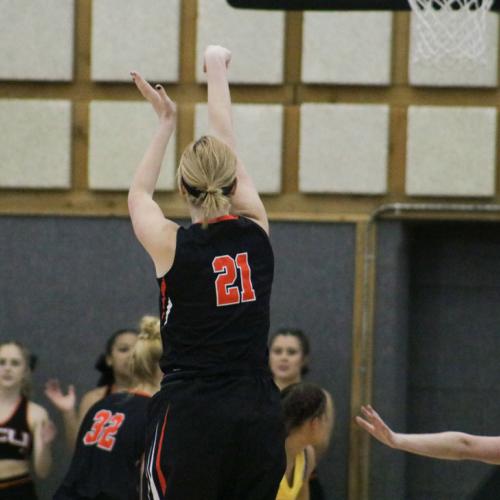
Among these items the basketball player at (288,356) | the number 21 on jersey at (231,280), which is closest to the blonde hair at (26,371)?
the basketball player at (288,356)

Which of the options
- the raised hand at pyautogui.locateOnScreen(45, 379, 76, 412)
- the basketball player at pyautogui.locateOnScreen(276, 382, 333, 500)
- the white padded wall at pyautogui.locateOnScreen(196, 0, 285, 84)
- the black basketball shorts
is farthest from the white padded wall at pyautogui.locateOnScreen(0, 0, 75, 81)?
the black basketball shorts

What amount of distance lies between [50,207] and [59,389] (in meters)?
1.28

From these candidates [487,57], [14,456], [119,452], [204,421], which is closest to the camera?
[204,421]

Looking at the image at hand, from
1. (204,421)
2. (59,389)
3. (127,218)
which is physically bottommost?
(59,389)

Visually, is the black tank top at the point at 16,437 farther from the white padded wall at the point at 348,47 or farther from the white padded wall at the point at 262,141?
the white padded wall at the point at 348,47

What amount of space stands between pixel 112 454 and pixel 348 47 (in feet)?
12.2

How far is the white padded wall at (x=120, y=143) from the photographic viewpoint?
8.66 m

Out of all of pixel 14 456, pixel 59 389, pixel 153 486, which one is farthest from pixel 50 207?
pixel 153 486

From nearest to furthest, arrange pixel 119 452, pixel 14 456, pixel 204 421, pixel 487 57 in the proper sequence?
pixel 204 421 → pixel 119 452 → pixel 14 456 → pixel 487 57

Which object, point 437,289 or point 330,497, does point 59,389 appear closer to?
point 330,497

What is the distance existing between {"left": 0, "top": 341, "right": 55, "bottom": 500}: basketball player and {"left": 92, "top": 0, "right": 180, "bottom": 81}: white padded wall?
209 centimetres

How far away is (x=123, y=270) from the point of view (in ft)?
28.7

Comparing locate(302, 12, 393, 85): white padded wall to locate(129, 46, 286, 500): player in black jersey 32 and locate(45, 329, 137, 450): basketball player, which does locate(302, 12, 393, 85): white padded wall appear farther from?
locate(129, 46, 286, 500): player in black jersey 32

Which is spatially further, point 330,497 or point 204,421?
point 330,497
